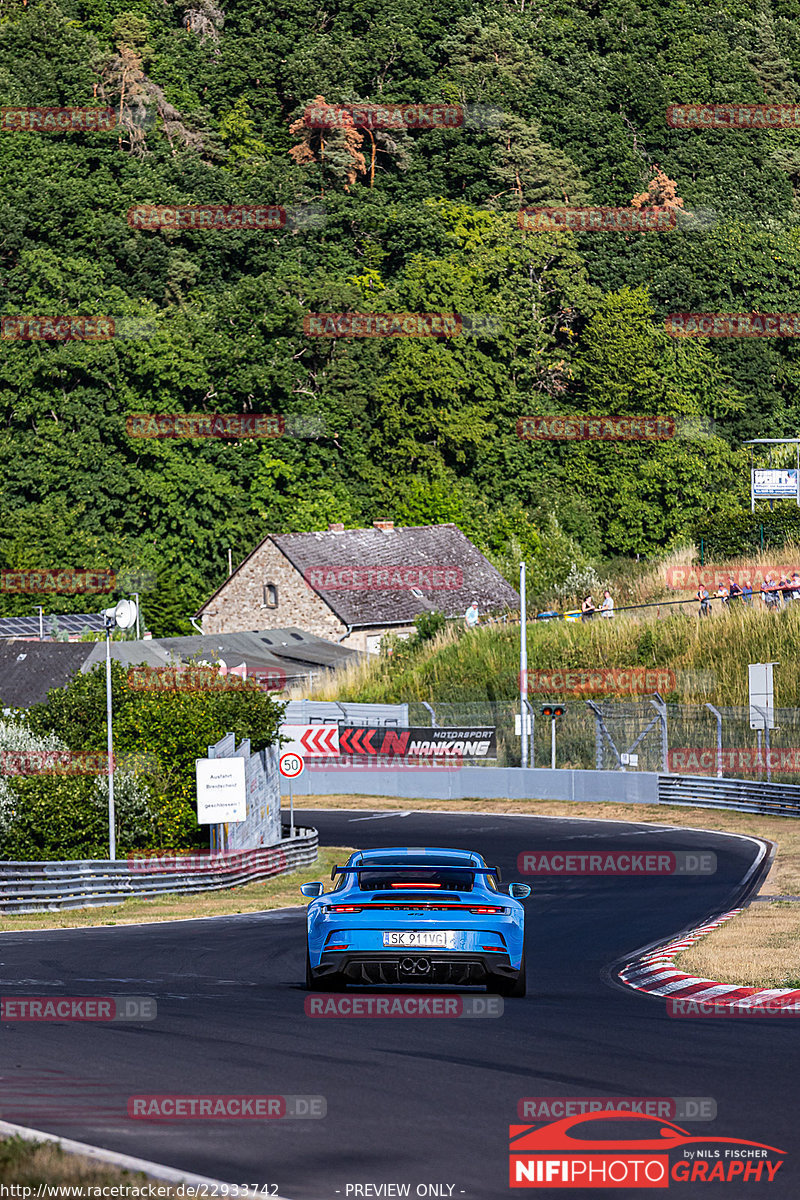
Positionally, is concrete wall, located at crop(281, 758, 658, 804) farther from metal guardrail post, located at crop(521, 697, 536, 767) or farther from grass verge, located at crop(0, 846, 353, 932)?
grass verge, located at crop(0, 846, 353, 932)

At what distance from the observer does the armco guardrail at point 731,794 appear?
39.6 meters

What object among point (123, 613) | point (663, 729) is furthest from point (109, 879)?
point (663, 729)

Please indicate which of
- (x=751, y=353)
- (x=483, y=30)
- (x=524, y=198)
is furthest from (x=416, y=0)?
(x=751, y=353)

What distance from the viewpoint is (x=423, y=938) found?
43.2 ft

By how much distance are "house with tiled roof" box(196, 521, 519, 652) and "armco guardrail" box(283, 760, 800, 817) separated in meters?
22.3

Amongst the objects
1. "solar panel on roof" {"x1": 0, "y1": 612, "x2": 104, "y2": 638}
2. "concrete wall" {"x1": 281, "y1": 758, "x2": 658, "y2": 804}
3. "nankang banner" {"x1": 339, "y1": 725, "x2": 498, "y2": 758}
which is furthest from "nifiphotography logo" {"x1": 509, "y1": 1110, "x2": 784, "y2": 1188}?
"solar panel on roof" {"x1": 0, "y1": 612, "x2": 104, "y2": 638}

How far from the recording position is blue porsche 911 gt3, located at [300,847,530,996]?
43.3 ft

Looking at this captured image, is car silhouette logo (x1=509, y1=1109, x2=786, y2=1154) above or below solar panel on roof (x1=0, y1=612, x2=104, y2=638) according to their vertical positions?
below

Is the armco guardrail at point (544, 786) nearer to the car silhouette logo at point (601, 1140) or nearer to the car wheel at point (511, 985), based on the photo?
the car wheel at point (511, 985)

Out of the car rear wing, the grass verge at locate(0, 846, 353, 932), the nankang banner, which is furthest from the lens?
the nankang banner

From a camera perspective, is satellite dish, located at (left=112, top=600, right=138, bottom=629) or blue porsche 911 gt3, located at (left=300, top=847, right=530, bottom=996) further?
satellite dish, located at (left=112, top=600, right=138, bottom=629)

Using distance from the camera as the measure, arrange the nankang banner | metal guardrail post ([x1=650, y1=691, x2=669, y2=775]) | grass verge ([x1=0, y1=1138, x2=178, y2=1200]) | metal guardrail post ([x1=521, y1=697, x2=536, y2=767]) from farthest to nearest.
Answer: the nankang banner < metal guardrail post ([x1=521, y1=697, x2=536, y2=767]) < metal guardrail post ([x1=650, y1=691, x2=669, y2=775]) < grass verge ([x1=0, y1=1138, x2=178, y2=1200])

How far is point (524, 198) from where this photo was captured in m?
106

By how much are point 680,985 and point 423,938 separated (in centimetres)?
382
